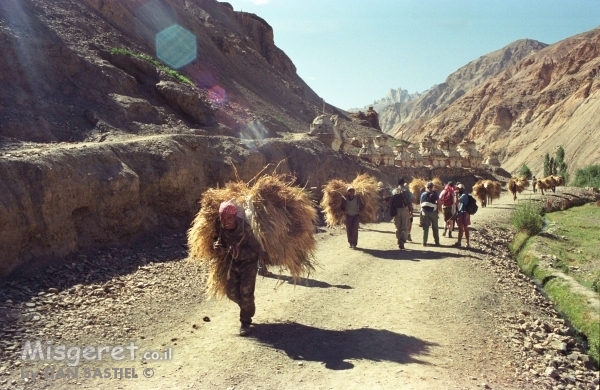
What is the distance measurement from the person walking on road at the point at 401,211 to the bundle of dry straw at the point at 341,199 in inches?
65.6

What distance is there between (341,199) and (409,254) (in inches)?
118

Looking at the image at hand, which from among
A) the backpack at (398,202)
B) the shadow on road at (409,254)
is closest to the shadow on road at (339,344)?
the shadow on road at (409,254)

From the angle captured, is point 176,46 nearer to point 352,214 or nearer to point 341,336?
point 352,214

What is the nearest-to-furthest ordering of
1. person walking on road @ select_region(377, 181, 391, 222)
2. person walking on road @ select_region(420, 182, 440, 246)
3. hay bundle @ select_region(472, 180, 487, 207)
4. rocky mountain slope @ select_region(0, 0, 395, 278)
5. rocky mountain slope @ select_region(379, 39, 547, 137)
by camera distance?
rocky mountain slope @ select_region(0, 0, 395, 278) → person walking on road @ select_region(420, 182, 440, 246) → person walking on road @ select_region(377, 181, 391, 222) → hay bundle @ select_region(472, 180, 487, 207) → rocky mountain slope @ select_region(379, 39, 547, 137)

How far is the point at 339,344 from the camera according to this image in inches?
251

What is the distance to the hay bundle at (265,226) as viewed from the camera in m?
6.89

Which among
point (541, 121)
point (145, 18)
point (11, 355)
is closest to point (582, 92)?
point (541, 121)

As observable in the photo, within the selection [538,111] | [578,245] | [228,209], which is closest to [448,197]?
[578,245]

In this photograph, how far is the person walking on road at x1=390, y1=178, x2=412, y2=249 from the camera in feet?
42.2

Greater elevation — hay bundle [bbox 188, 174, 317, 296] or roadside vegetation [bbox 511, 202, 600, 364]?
hay bundle [bbox 188, 174, 317, 296]

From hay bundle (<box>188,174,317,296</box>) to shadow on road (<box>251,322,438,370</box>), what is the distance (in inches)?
35.8

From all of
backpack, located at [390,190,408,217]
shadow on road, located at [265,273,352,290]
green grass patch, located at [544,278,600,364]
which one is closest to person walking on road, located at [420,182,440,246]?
backpack, located at [390,190,408,217]

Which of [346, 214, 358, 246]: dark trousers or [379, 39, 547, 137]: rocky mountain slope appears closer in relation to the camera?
[346, 214, 358, 246]: dark trousers

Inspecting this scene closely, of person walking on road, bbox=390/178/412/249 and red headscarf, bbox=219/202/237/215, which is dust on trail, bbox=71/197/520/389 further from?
Answer: person walking on road, bbox=390/178/412/249
